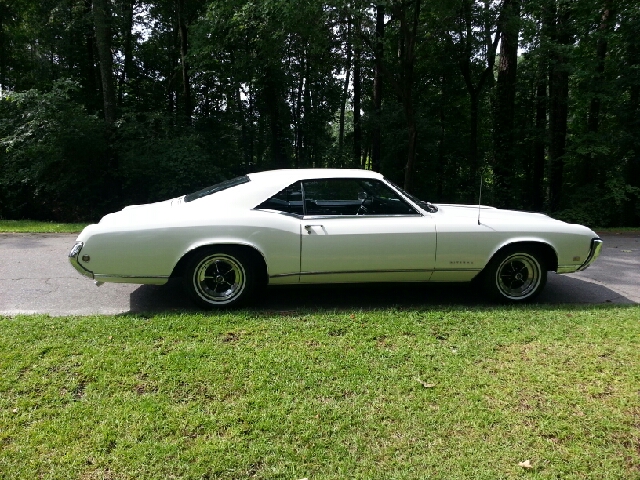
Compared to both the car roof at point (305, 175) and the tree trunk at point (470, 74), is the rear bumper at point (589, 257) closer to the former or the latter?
the car roof at point (305, 175)

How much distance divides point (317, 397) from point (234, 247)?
6.67ft

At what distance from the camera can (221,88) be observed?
20297 millimetres

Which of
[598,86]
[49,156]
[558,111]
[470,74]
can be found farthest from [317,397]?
[470,74]

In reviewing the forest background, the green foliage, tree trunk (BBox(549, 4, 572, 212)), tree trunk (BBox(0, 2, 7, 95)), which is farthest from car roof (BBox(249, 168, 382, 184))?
tree trunk (BBox(0, 2, 7, 95))

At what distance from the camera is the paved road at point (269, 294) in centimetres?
488

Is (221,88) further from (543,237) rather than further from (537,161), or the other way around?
(543,237)

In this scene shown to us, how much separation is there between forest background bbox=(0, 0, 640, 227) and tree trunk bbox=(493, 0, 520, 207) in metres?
0.05

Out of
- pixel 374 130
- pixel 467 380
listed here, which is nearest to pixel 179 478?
pixel 467 380

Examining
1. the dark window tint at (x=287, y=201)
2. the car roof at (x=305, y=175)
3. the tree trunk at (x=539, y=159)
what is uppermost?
the tree trunk at (x=539, y=159)

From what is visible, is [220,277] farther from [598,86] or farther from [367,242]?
[598,86]

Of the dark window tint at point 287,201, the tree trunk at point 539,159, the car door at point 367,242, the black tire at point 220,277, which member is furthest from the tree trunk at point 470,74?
the black tire at point 220,277

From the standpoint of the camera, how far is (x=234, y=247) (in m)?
4.63

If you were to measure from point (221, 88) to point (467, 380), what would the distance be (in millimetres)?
19384

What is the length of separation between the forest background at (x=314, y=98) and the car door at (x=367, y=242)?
7.56 meters
